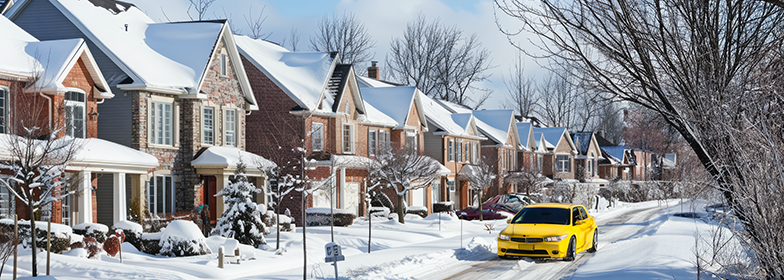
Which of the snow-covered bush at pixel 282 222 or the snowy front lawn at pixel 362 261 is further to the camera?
the snow-covered bush at pixel 282 222

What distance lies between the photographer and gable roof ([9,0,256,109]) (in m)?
25.6

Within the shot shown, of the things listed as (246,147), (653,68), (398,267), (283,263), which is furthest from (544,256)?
(246,147)

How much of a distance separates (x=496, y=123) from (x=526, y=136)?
19.8 ft

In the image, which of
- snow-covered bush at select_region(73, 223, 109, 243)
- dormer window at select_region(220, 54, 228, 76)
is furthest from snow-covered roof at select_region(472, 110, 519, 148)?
snow-covered bush at select_region(73, 223, 109, 243)

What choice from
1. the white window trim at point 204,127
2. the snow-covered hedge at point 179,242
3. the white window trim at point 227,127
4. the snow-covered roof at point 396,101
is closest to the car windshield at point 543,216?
the snow-covered hedge at point 179,242

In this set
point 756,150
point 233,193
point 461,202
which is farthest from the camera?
point 461,202

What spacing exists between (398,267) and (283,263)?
3823mm

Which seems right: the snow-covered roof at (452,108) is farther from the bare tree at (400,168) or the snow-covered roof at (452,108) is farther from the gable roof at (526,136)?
the bare tree at (400,168)

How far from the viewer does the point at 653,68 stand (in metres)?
9.81

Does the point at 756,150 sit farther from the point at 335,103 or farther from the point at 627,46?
the point at 335,103

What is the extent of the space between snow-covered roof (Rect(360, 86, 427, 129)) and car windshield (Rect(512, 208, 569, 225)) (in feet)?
72.5

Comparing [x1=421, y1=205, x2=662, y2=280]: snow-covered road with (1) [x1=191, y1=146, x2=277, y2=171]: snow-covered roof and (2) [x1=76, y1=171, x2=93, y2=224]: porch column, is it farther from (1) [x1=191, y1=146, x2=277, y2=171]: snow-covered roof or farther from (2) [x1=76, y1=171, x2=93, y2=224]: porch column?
(1) [x1=191, y1=146, x2=277, y2=171]: snow-covered roof

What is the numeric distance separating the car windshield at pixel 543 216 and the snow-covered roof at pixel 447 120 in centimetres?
2645

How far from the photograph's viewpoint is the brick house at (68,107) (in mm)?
20891
